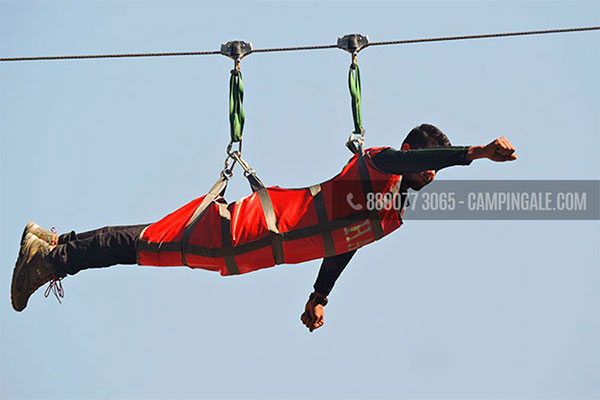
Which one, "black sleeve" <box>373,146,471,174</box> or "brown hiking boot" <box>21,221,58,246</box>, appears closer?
"black sleeve" <box>373,146,471,174</box>

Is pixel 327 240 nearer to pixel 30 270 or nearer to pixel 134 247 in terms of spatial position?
pixel 134 247

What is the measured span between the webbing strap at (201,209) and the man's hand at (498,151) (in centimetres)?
195

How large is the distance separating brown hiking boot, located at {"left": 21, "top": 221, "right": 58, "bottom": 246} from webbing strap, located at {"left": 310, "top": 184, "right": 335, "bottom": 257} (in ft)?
6.63

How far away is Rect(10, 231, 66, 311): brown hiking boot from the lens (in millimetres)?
10562

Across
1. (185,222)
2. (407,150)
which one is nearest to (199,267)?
(185,222)

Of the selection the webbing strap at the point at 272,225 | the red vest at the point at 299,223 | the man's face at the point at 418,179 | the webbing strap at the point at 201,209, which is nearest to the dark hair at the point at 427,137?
the man's face at the point at 418,179

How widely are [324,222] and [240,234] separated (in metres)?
0.60

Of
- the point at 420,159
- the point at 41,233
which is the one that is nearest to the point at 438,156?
the point at 420,159

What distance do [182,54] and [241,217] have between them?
1.31 m

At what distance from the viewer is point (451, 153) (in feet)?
31.7

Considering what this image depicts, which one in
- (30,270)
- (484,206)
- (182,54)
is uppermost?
(182,54)

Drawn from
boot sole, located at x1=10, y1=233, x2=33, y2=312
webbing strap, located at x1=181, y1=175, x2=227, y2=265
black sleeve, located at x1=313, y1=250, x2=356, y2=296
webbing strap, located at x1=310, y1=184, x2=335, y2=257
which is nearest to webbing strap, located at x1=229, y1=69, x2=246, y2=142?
webbing strap, located at x1=181, y1=175, x2=227, y2=265

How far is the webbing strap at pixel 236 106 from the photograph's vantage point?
407 inches

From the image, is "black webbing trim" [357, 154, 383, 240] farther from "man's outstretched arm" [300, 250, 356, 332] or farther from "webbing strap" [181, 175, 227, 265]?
"webbing strap" [181, 175, 227, 265]
